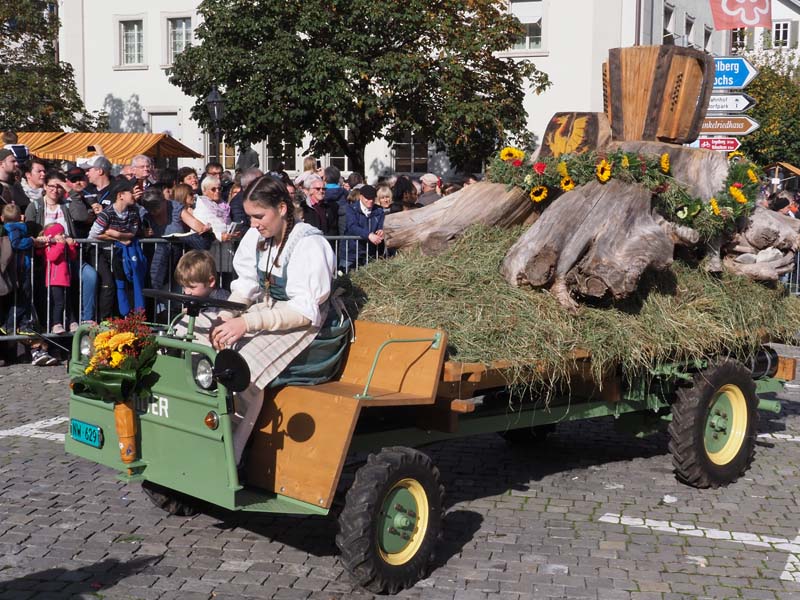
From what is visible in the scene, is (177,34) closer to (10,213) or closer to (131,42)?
(131,42)

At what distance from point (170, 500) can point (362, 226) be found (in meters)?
5.74

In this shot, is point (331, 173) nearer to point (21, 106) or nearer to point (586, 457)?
point (586, 457)

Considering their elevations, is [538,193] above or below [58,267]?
above

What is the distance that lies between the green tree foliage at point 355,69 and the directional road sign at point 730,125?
8.04 m

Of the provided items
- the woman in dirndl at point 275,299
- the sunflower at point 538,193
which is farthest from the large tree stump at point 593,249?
the woman in dirndl at point 275,299

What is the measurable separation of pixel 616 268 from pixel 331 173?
7.67 metres

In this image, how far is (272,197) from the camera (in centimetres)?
541

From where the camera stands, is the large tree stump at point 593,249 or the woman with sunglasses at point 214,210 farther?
the woman with sunglasses at point 214,210

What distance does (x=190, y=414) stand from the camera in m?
4.98

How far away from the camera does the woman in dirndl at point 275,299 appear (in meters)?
5.12

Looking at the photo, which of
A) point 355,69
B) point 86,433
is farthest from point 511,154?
point 355,69

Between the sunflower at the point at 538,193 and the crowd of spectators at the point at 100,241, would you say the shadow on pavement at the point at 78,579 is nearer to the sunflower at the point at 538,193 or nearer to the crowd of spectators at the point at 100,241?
the sunflower at the point at 538,193

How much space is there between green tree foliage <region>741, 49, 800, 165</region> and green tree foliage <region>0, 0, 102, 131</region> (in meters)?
21.5

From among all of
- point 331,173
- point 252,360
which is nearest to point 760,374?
point 252,360
